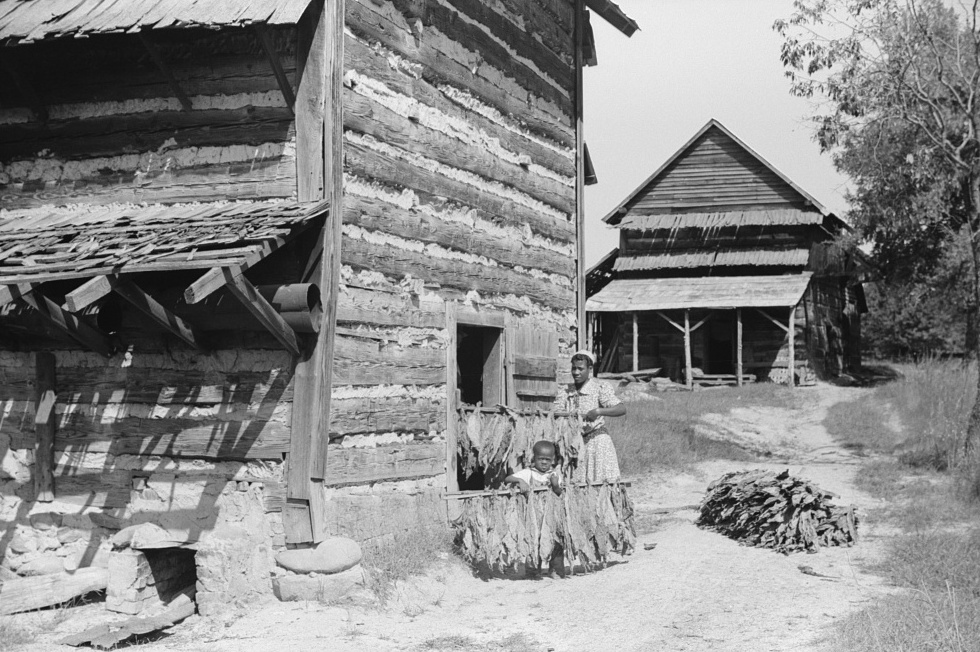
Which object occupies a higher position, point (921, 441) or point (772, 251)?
point (772, 251)

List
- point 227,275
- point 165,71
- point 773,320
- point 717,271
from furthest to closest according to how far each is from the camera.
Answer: point 717,271
point 773,320
point 165,71
point 227,275

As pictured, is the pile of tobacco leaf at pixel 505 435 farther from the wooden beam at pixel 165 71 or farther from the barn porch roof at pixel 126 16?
the barn porch roof at pixel 126 16

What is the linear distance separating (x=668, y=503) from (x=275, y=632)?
6.51 metres

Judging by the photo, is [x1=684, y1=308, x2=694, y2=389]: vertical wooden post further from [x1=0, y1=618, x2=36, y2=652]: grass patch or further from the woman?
[x1=0, y1=618, x2=36, y2=652]: grass patch

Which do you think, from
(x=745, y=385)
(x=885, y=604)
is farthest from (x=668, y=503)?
(x=745, y=385)

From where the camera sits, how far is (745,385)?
26.2 metres

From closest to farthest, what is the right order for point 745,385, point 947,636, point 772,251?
point 947,636 → point 745,385 → point 772,251

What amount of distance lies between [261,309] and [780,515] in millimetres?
5269

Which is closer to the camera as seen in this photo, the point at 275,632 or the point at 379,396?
the point at 275,632

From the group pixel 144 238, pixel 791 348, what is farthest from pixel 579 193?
pixel 791 348

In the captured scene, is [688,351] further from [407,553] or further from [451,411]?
[407,553]

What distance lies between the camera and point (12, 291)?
6531mm

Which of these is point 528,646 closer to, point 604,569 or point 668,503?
point 604,569

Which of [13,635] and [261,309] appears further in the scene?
[261,309]
